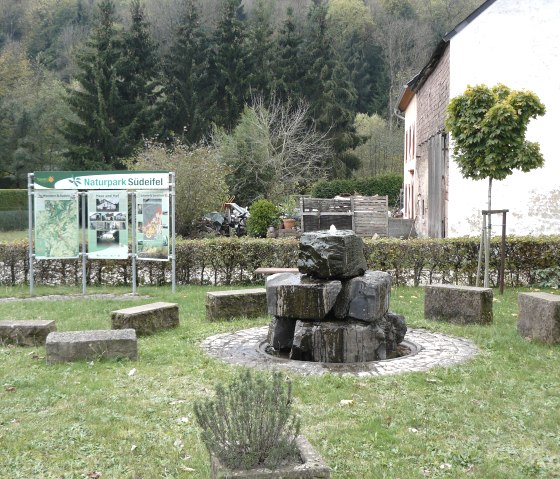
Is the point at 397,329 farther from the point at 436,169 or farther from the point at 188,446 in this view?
the point at 436,169

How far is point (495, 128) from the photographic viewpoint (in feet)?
38.4

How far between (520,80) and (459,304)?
12.1m

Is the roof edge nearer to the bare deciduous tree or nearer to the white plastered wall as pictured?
the white plastered wall

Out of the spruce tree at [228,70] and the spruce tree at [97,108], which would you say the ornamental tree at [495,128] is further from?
the spruce tree at [228,70]

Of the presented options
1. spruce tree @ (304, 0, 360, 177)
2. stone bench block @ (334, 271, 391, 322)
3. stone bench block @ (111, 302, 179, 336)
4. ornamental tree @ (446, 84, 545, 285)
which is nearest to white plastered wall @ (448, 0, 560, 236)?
ornamental tree @ (446, 84, 545, 285)

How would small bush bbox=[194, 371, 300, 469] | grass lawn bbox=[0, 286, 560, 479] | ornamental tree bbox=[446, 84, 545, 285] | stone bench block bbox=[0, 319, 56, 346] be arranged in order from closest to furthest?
1. small bush bbox=[194, 371, 300, 469]
2. grass lawn bbox=[0, 286, 560, 479]
3. stone bench block bbox=[0, 319, 56, 346]
4. ornamental tree bbox=[446, 84, 545, 285]

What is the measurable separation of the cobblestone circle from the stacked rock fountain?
237 mm

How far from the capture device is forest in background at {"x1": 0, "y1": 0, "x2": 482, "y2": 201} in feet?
136

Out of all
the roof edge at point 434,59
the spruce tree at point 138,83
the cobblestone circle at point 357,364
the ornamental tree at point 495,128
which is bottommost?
the cobblestone circle at point 357,364

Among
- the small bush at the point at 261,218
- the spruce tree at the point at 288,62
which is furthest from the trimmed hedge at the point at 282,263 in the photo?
the spruce tree at the point at 288,62

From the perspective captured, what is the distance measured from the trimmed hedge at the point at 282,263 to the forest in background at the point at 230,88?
1939 centimetres

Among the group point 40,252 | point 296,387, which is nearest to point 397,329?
point 296,387

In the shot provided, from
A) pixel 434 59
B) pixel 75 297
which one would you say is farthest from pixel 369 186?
pixel 75 297

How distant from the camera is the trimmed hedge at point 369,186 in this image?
42.4 m
